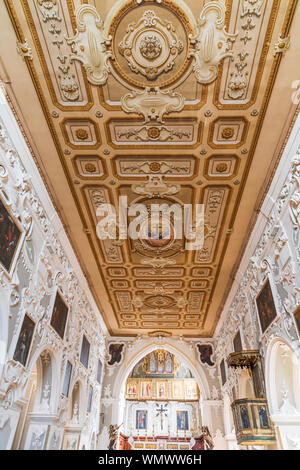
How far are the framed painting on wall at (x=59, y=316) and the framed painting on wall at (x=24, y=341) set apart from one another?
143cm

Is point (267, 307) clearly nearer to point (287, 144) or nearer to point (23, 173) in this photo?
point (287, 144)

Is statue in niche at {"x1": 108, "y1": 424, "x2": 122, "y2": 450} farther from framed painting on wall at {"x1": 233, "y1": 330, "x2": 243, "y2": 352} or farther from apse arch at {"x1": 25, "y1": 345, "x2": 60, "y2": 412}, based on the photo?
apse arch at {"x1": 25, "y1": 345, "x2": 60, "y2": 412}

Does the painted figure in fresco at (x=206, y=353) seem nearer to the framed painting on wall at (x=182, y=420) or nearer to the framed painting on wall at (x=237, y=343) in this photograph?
the framed painting on wall at (x=237, y=343)

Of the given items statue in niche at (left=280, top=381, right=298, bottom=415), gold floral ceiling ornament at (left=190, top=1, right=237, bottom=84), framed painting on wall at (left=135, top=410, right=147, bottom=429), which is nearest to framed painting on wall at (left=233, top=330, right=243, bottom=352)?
statue in niche at (left=280, top=381, right=298, bottom=415)

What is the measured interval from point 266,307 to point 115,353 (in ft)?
37.7

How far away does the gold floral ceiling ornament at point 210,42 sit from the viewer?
553 centimetres

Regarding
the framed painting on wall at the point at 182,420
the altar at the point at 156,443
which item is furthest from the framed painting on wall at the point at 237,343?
the framed painting on wall at the point at 182,420

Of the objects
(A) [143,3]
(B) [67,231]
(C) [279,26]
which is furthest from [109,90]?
(B) [67,231]

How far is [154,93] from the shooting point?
6727 mm

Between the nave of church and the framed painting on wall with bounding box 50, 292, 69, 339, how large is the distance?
6 cm

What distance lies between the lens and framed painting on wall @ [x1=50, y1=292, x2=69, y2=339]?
8.96 meters

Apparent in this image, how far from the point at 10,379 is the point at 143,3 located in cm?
739

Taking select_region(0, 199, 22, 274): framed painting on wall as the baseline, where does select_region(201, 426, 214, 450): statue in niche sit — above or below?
below

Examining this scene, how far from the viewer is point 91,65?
618 cm
